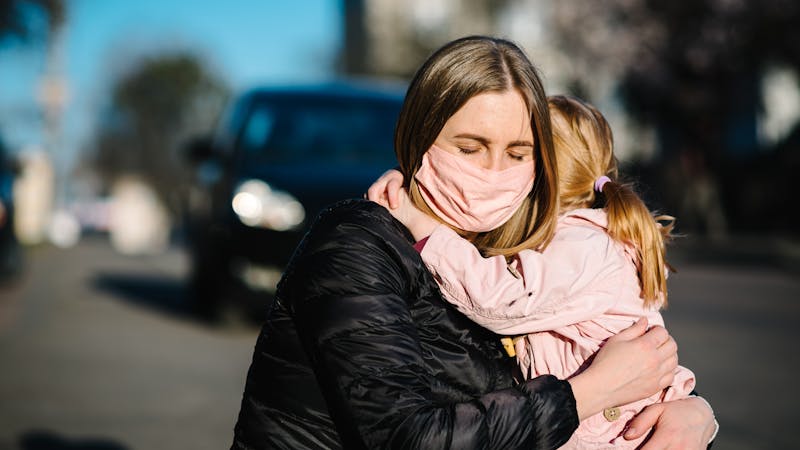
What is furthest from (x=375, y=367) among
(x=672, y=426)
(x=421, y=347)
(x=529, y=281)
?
(x=672, y=426)

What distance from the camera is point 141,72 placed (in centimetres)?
6544

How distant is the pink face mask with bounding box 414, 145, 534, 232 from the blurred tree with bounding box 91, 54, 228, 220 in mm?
64115

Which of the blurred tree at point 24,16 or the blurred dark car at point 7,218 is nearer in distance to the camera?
the blurred dark car at point 7,218

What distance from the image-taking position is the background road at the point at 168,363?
18.0 feet

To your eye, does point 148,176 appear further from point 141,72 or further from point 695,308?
point 695,308

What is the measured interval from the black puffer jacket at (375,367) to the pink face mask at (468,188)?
14 centimetres

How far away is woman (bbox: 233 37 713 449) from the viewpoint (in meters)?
1.84

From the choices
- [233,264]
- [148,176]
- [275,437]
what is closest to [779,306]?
[233,264]

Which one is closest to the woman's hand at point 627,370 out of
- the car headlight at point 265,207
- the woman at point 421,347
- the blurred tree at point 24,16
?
the woman at point 421,347

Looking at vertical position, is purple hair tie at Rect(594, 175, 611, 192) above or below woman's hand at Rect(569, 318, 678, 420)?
above

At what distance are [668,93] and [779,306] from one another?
746 inches

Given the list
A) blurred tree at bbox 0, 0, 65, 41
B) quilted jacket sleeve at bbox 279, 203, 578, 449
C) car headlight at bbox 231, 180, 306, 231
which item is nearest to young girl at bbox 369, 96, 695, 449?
quilted jacket sleeve at bbox 279, 203, 578, 449

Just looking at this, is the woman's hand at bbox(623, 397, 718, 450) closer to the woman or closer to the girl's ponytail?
the woman

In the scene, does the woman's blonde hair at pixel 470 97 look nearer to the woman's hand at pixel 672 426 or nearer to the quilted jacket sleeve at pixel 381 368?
the quilted jacket sleeve at pixel 381 368
